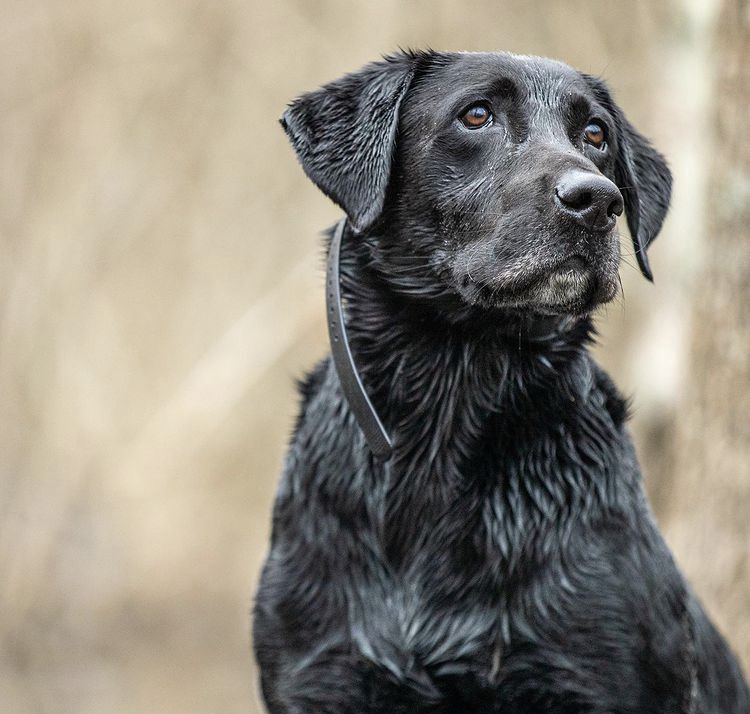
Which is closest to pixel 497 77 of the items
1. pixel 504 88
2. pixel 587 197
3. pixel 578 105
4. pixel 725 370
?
pixel 504 88

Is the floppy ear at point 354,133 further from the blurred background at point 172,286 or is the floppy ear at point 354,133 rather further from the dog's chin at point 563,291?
the blurred background at point 172,286

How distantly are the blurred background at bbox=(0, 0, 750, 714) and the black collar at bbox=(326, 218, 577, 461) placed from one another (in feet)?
8.83

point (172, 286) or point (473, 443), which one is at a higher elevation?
point (172, 286)

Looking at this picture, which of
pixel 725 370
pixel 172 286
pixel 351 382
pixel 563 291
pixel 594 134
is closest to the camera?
pixel 563 291

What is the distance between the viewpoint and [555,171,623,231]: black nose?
3.10m

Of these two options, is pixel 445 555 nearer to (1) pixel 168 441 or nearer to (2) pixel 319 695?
(2) pixel 319 695

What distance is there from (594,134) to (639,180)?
0.21 meters

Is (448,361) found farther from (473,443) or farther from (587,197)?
(587,197)

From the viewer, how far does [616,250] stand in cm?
327

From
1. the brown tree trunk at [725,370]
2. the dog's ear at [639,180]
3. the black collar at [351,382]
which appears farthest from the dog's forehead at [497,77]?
the brown tree trunk at [725,370]

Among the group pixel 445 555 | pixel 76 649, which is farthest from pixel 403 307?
pixel 76 649

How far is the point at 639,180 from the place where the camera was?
376 cm

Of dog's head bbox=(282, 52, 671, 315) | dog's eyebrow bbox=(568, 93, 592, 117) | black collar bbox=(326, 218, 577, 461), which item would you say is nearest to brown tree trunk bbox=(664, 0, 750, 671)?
dog's head bbox=(282, 52, 671, 315)

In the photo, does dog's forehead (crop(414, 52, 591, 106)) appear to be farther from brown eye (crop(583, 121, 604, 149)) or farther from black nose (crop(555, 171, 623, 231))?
black nose (crop(555, 171, 623, 231))
